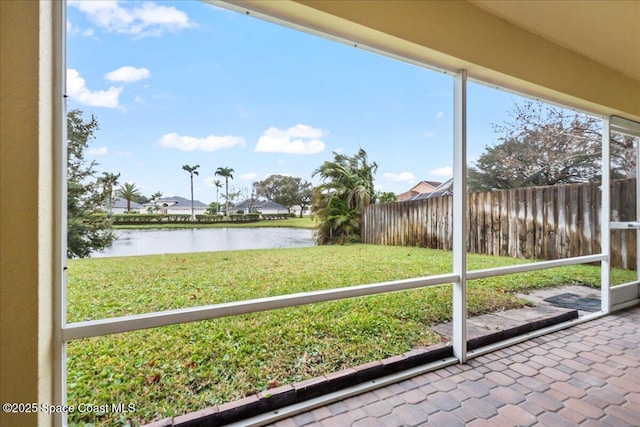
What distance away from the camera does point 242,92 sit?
1941 millimetres

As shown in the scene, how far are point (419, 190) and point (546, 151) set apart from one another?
2.19 m

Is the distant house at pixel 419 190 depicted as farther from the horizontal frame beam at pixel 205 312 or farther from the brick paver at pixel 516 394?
the brick paver at pixel 516 394

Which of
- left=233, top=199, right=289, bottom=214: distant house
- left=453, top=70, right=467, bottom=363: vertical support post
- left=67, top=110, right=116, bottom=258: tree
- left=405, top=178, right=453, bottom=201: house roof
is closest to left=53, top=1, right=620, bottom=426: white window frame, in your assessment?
left=453, top=70, right=467, bottom=363: vertical support post

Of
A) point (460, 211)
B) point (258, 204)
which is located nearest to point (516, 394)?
point (460, 211)

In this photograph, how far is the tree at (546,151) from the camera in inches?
135

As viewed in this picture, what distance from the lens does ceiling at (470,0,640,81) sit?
83.2 inches

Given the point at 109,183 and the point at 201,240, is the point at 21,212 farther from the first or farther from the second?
the point at 201,240

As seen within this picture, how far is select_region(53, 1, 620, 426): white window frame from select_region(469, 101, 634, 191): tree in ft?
3.49

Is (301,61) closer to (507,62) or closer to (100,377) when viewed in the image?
(507,62)

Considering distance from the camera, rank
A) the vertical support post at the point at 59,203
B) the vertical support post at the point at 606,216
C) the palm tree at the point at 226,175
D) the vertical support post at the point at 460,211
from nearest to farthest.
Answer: the vertical support post at the point at 59,203
the palm tree at the point at 226,175
the vertical support post at the point at 460,211
the vertical support post at the point at 606,216

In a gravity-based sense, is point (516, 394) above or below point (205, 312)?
below

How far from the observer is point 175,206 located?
1845 mm

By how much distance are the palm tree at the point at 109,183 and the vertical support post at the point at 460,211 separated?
2322mm

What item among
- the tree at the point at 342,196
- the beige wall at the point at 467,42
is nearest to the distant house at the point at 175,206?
the tree at the point at 342,196
